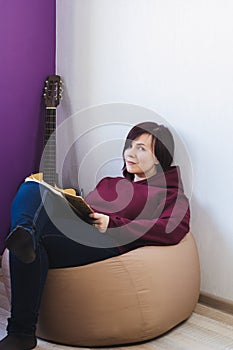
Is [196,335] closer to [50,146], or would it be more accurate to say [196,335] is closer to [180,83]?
[180,83]

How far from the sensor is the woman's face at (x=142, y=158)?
2.21 meters

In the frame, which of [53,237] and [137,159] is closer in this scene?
[53,237]

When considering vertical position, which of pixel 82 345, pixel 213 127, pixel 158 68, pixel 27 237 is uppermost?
pixel 158 68

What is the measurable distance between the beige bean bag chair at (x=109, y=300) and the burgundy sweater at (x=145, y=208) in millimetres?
62

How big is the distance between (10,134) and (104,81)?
54 cm

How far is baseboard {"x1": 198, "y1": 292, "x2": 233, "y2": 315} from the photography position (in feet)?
7.24

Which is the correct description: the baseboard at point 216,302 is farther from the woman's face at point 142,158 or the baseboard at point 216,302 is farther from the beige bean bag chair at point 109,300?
the woman's face at point 142,158

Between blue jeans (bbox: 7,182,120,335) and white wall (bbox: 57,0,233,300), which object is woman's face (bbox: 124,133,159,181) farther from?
blue jeans (bbox: 7,182,120,335)

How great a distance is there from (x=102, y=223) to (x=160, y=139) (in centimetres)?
50

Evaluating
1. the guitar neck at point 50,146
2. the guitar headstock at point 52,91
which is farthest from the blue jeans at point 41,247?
the guitar headstock at point 52,91

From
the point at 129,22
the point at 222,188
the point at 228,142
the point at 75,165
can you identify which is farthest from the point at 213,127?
the point at 75,165

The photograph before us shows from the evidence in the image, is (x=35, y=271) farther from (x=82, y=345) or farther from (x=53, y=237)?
(x=82, y=345)

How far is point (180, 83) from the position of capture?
2.29 metres

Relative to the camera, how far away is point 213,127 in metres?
2.19
